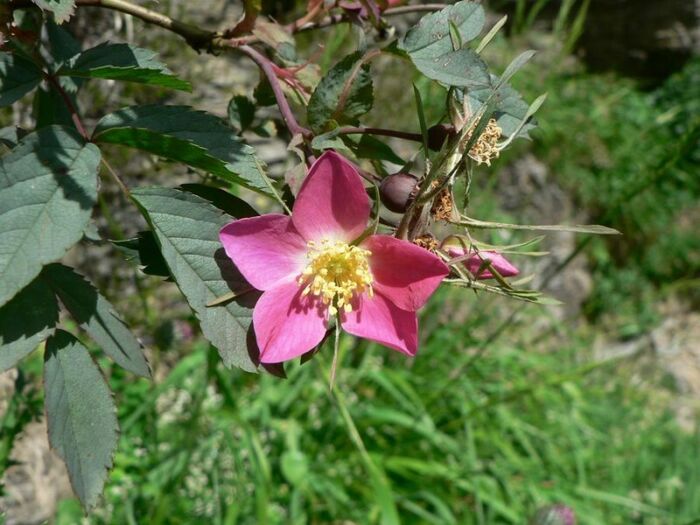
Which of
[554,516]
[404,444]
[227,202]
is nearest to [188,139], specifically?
[227,202]

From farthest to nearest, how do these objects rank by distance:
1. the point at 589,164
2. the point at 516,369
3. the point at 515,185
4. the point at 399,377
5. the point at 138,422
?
Result: 1. the point at 589,164
2. the point at 515,185
3. the point at 516,369
4. the point at 399,377
5. the point at 138,422

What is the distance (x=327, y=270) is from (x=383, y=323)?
0.17 feet

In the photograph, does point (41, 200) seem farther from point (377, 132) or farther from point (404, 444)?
point (404, 444)

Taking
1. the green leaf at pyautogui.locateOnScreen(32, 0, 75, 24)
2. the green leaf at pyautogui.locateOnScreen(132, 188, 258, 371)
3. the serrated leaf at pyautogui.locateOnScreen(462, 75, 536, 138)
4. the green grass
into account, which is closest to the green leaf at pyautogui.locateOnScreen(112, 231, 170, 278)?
the green leaf at pyautogui.locateOnScreen(132, 188, 258, 371)

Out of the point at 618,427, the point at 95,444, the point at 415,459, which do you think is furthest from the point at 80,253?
the point at 618,427

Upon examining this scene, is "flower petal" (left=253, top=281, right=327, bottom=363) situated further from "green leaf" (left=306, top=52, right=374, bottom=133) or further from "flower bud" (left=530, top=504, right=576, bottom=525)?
"flower bud" (left=530, top=504, right=576, bottom=525)

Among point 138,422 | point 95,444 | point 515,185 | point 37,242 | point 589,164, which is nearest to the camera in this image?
point 37,242

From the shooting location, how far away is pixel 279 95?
465mm

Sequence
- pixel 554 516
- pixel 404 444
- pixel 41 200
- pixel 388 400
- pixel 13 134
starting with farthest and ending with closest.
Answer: pixel 388 400
pixel 404 444
pixel 554 516
pixel 13 134
pixel 41 200

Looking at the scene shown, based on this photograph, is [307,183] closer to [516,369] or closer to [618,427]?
[516,369]

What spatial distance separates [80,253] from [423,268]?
48.3 inches

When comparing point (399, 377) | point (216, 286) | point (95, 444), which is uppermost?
point (216, 286)

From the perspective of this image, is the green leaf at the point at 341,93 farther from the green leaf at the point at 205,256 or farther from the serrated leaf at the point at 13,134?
the serrated leaf at the point at 13,134

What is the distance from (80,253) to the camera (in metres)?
1.48
